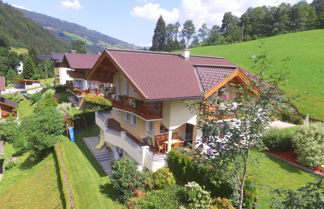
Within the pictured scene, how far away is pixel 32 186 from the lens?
1834 cm

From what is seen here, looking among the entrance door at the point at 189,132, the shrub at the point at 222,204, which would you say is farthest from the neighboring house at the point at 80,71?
the shrub at the point at 222,204

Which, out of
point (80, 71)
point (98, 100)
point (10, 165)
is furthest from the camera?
point (80, 71)

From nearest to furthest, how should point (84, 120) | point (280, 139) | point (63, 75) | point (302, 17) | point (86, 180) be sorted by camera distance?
point (86, 180), point (280, 139), point (84, 120), point (63, 75), point (302, 17)

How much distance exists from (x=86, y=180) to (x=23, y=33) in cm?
19917

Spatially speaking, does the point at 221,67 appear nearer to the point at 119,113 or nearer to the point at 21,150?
the point at 119,113

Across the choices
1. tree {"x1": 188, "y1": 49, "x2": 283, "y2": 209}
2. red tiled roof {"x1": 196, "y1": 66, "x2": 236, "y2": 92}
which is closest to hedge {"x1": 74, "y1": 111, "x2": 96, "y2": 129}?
red tiled roof {"x1": 196, "y1": 66, "x2": 236, "y2": 92}

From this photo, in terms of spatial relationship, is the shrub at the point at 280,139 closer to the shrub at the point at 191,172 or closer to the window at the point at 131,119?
the shrub at the point at 191,172

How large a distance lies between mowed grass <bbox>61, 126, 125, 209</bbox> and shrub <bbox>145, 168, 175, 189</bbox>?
2397 mm

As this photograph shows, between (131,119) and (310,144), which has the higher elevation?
(131,119)

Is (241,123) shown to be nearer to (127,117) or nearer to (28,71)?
(127,117)

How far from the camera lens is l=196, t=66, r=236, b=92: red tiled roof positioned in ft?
48.8

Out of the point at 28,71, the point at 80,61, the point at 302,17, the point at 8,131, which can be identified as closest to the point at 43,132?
the point at 8,131

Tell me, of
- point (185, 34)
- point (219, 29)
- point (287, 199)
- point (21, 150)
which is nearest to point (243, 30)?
point (219, 29)

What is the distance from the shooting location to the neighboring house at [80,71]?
119 feet
